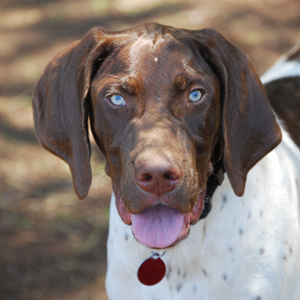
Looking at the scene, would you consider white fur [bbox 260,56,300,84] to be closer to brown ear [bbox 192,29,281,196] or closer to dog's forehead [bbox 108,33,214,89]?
brown ear [bbox 192,29,281,196]

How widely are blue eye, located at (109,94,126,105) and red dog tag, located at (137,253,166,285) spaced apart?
2.84ft

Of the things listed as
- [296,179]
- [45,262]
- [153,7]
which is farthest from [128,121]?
[153,7]

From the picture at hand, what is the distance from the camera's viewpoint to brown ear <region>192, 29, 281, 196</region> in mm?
2475

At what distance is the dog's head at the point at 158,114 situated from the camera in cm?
225

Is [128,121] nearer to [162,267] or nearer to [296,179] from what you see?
[162,267]

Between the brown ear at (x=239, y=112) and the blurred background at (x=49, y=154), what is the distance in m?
2.04

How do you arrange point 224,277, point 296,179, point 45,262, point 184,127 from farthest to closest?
point 45,262, point 296,179, point 224,277, point 184,127

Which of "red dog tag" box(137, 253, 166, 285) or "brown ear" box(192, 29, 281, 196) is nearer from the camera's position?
"brown ear" box(192, 29, 281, 196)

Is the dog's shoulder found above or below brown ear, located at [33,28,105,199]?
below

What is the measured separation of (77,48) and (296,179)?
153 centimetres

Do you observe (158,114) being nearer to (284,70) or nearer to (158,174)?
(158,174)

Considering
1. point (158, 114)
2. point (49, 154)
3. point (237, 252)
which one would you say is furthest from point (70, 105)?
point (49, 154)

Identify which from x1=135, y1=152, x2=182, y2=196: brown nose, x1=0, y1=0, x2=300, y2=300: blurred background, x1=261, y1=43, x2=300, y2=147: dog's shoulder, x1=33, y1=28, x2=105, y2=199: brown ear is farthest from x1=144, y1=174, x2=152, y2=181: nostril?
x1=0, y1=0, x2=300, y2=300: blurred background

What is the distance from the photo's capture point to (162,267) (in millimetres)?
2689
